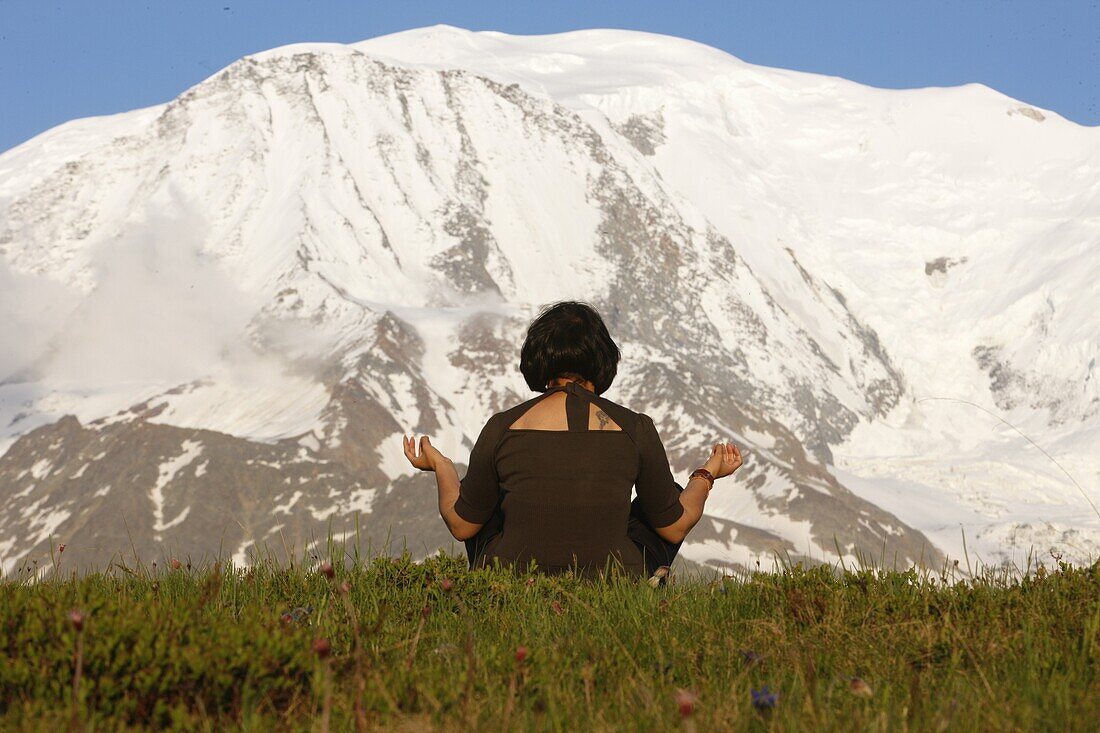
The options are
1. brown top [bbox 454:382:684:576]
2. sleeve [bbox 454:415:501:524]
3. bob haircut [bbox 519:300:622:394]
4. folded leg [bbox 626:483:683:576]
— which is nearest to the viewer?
brown top [bbox 454:382:684:576]

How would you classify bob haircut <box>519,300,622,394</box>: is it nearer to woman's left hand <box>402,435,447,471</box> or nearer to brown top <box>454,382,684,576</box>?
brown top <box>454,382,684,576</box>

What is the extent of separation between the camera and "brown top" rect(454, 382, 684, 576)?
6.47 metres

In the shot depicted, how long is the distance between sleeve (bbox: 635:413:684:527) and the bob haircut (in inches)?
14.9

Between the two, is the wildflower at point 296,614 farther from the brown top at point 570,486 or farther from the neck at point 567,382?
the neck at point 567,382

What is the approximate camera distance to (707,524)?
6929 inches

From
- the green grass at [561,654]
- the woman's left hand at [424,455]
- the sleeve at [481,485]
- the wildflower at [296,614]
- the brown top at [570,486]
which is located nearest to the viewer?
the green grass at [561,654]

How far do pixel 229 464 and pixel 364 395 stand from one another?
20947 mm

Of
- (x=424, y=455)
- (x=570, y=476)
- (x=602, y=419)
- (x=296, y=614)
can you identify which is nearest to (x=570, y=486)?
(x=570, y=476)

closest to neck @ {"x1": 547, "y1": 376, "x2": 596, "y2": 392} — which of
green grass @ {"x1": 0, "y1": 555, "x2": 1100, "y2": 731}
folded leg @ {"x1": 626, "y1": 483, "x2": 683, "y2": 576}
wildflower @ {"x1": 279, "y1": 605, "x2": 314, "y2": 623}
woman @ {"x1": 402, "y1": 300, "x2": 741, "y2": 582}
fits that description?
woman @ {"x1": 402, "y1": 300, "x2": 741, "y2": 582}

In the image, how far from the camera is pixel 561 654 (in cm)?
496

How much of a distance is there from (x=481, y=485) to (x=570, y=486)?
493 millimetres

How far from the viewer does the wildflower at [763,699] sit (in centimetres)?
398

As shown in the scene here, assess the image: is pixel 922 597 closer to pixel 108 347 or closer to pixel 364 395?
pixel 364 395

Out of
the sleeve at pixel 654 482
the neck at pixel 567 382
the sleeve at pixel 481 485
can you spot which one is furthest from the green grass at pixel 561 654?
the neck at pixel 567 382
